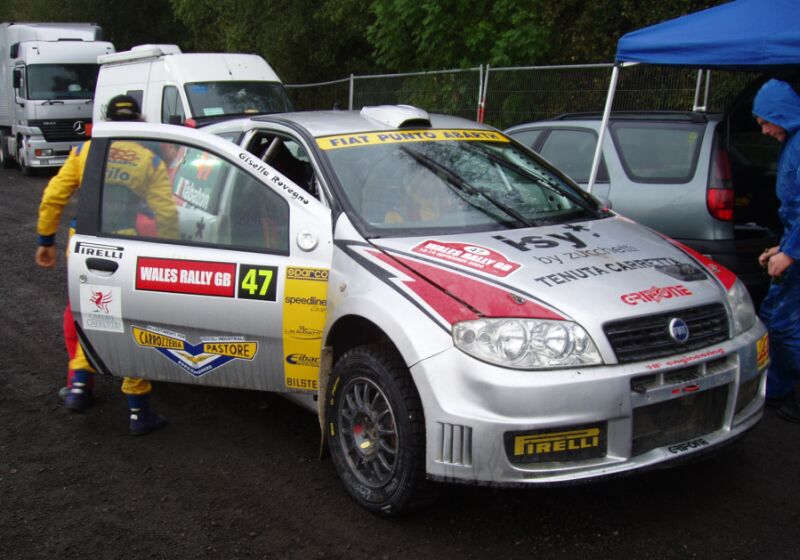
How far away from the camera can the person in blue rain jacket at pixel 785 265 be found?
15.9 ft

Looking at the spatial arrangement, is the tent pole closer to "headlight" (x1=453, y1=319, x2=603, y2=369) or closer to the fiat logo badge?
the fiat logo badge

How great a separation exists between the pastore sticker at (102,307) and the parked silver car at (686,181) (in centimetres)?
395

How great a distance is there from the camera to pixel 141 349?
4441 mm

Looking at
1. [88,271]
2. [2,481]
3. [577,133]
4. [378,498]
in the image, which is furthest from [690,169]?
[2,481]

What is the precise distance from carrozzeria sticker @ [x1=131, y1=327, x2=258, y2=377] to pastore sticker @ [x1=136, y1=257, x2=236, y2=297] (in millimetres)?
238

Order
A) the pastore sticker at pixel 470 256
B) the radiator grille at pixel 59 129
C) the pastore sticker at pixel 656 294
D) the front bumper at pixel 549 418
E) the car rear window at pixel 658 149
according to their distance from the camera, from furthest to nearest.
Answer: the radiator grille at pixel 59 129 < the car rear window at pixel 658 149 < the pastore sticker at pixel 470 256 < the pastore sticker at pixel 656 294 < the front bumper at pixel 549 418

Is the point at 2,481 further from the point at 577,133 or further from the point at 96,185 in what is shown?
the point at 577,133

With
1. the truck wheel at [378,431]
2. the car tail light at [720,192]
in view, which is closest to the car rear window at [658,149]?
the car tail light at [720,192]

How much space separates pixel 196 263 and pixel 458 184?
144 centimetres

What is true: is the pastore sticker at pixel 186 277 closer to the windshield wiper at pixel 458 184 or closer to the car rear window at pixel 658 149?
the windshield wiper at pixel 458 184

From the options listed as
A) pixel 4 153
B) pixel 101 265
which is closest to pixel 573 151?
pixel 101 265

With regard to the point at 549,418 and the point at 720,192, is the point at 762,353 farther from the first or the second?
the point at 720,192

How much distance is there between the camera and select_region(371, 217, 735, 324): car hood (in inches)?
133

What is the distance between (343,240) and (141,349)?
1359mm
